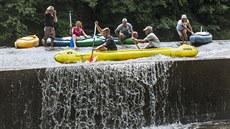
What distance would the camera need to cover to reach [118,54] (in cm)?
1239

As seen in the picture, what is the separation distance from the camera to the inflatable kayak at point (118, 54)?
11.9m

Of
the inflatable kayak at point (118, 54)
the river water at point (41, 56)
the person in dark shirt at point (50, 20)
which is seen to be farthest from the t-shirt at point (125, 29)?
the inflatable kayak at point (118, 54)

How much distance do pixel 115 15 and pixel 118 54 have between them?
13404 mm

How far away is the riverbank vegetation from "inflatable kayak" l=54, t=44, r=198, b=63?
1163 cm

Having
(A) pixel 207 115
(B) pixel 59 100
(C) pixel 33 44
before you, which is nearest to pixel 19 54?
(C) pixel 33 44

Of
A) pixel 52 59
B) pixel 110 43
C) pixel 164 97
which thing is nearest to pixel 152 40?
pixel 110 43

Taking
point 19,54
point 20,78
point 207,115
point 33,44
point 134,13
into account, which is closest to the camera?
point 20,78

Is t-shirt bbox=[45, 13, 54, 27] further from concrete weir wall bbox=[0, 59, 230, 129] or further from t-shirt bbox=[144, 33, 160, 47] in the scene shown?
concrete weir wall bbox=[0, 59, 230, 129]

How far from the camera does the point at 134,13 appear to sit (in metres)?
25.6

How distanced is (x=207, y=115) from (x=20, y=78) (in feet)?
16.0

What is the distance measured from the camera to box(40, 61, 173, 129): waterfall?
10586mm

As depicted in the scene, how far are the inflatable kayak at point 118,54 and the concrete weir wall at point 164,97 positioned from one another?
1.28 m

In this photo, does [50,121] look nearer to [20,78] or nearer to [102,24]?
[20,78]

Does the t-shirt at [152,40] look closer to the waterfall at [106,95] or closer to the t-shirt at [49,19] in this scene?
the waterfall at [106,95]
